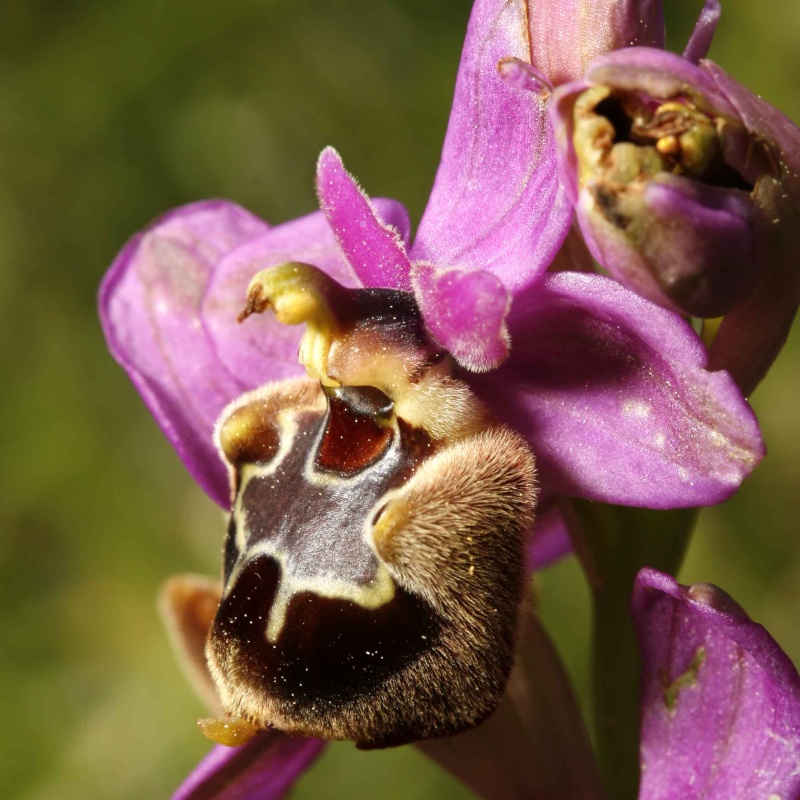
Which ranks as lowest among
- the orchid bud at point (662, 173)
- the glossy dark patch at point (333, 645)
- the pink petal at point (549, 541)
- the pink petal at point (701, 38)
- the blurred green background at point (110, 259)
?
the blurred green background at point (110, 259)

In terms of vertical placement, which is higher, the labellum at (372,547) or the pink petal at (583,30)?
the pink petal at (583,30)

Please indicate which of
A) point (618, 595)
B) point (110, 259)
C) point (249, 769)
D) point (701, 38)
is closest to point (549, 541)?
point (618, 595)

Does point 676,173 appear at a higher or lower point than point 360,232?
higher

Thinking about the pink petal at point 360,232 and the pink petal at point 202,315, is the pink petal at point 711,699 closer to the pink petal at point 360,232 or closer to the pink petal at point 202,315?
the pink petal at point 360,232

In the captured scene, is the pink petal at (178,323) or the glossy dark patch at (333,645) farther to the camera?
the pink petal at (178,323)

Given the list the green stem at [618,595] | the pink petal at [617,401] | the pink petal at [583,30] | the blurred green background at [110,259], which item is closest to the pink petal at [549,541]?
the green stem at [618,595]

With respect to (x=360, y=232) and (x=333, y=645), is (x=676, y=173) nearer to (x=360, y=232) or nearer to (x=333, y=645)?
(x=360, y=232)

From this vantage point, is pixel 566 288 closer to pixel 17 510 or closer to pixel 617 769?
pixel 617 769
